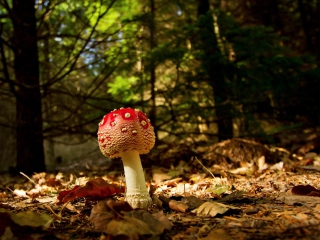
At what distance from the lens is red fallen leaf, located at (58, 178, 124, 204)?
83.1 inches

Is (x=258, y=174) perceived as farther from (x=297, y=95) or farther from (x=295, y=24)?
(x=295, y=24)

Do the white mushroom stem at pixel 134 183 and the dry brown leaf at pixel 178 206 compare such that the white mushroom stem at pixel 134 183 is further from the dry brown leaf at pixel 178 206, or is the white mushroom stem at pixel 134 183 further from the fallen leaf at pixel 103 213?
the fallen leaf at pixel 103 213

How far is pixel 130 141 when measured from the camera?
2016 mm

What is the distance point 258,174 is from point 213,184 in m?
0.75

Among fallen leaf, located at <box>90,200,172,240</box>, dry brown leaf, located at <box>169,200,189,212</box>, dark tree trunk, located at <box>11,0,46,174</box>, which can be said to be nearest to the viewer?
fallen leaf, located at <box>90,200,172,240</box>

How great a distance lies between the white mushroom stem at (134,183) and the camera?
6.89 feet

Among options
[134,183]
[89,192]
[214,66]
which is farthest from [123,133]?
[214,66]

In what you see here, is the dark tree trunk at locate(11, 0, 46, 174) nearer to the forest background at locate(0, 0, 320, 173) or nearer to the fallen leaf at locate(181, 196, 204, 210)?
the forest background at locate(0, 0, 320, 173)

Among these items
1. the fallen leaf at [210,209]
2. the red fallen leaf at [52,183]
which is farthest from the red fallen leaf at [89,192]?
the red fallen leaf at [52,183]

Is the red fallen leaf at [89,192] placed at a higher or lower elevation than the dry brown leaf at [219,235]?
higher

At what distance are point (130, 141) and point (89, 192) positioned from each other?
0.52 m

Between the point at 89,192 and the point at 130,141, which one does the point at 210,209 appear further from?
the point at 89,192

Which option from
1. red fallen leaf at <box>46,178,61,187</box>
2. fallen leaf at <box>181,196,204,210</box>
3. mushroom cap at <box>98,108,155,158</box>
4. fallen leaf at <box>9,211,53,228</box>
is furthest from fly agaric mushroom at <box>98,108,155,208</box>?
red fallen leaf at <box>46,178,61,187</box>

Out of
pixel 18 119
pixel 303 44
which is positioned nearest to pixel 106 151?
pixel 18 119
